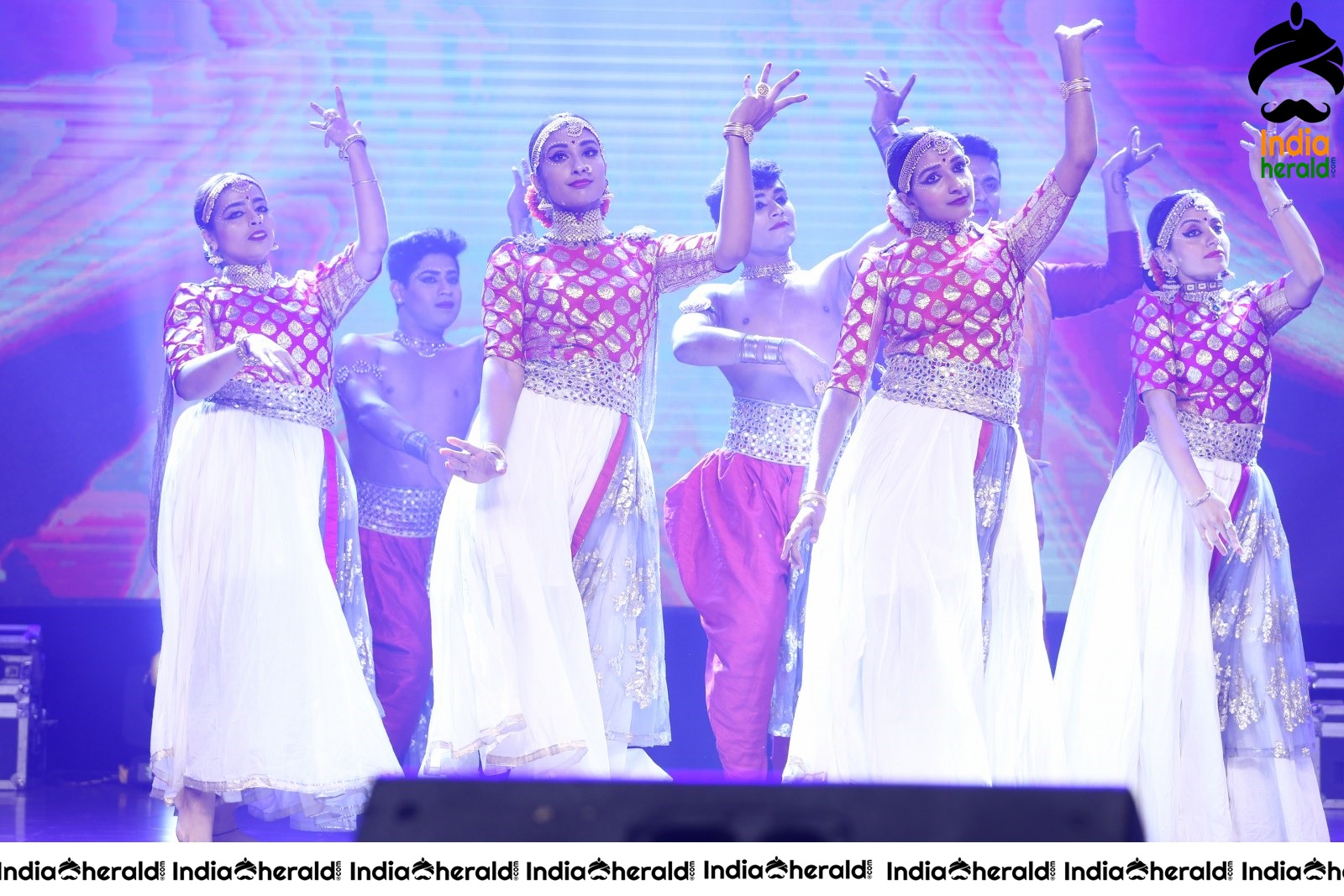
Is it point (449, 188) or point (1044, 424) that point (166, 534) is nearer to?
point (449, 188)

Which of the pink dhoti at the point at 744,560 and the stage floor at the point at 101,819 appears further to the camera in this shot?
the pink dhoti at the point at 744,560

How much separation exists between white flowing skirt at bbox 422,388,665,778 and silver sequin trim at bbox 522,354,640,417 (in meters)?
0.02

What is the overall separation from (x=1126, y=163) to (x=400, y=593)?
8.05 feet

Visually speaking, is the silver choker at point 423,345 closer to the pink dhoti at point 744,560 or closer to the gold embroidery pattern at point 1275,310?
the pink dhoti at point 744,560

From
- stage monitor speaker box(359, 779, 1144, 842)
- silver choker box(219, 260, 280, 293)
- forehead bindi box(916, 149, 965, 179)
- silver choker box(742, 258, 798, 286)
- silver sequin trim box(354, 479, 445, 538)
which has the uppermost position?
forehead bindi box(916, 149, 965, 179)

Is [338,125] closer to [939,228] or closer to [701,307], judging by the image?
[701,307]

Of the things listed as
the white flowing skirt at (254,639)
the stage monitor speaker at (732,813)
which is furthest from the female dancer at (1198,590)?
the white flowing skirt at (254,639)

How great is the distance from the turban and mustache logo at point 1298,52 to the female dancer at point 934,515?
4.64 feet

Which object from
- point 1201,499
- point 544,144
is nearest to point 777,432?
point 544,144

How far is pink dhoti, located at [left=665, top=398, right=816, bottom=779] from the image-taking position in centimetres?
444

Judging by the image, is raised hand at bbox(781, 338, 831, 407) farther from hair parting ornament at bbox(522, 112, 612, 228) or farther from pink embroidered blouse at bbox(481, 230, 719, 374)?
hair parting ornament at bbox(522, 112, 612, 228)

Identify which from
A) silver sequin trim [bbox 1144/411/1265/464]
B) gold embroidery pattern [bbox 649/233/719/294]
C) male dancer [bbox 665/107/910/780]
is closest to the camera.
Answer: gold embroidery pattern [bbox 649/233/719/294]

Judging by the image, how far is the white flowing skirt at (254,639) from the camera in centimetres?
404

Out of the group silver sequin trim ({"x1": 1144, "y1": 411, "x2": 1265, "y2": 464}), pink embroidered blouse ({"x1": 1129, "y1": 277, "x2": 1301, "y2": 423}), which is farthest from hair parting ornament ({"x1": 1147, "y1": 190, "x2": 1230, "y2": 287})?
silver sequin trim ({"x1": 1144, "y1": 411, "x2": 1265, "y2": 464})
